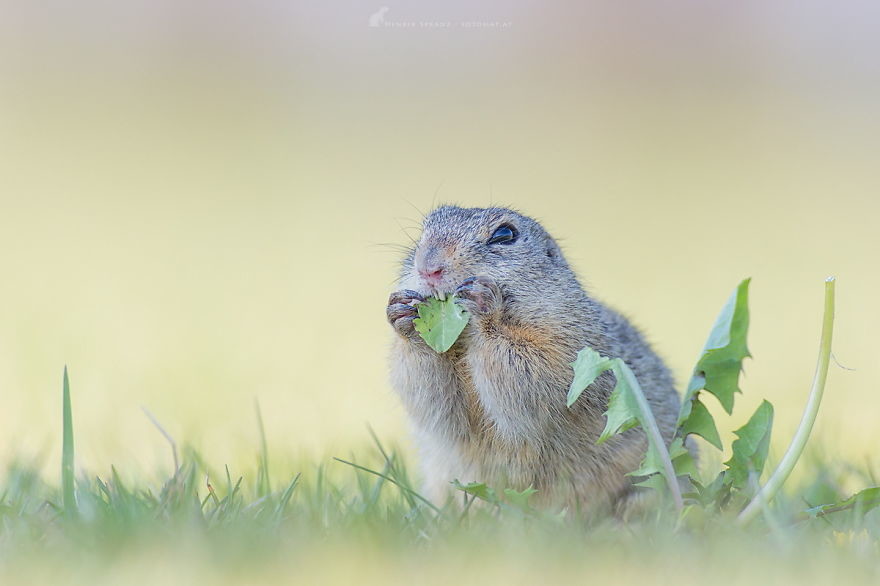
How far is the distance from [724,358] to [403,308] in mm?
1322

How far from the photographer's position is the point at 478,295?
4656 millimetres

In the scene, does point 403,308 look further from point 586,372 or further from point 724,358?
point 724,358

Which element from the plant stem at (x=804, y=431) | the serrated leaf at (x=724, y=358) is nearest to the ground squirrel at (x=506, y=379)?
the serrated leaf at (x=724, y=358)

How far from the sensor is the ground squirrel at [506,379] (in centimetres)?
472

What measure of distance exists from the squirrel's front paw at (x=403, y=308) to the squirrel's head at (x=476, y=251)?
13cm

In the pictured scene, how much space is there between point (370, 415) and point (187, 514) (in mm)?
3885

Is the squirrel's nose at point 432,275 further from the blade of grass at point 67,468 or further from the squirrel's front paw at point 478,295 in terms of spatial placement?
the blade of grass at point 67,468

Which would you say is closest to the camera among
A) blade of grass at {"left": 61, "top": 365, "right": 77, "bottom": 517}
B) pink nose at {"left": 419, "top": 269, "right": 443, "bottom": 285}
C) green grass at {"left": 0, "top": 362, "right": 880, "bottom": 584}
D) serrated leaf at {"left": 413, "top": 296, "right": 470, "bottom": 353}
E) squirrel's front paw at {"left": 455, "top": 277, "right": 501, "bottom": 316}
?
green grass at {"left": 0, "top": 362, "right": 880, "bottom": 584}

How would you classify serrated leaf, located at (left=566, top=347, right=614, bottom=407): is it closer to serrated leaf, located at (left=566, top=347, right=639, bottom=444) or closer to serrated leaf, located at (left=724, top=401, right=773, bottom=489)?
serrated leaf, located at (left=566, top=347, right=639, bottom=444)

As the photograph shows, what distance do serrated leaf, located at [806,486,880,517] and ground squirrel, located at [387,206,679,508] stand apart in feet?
3.11

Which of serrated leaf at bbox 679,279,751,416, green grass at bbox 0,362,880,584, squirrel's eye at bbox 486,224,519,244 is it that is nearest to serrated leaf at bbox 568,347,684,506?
green grass at bbox 0,362,880,584

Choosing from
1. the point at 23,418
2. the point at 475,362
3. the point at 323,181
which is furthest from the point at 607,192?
the point at 475,362

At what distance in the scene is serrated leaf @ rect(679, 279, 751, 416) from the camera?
4.32 metres

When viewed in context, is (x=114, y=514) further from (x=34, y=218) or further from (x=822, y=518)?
(x=34, y=218)
